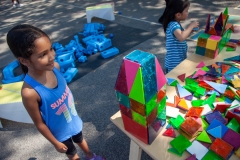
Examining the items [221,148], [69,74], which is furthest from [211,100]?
[69,74]

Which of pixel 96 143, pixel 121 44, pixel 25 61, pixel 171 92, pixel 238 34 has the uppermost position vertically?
pixel 25 61

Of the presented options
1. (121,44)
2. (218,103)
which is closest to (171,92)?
(218,103)

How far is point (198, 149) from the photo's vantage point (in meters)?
0.88

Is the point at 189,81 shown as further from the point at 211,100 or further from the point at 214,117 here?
the point at 214,117

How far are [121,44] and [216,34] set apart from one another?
2097 millimetres

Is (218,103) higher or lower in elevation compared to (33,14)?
higher

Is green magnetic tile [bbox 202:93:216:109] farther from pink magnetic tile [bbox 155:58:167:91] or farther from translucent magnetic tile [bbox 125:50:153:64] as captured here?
translucent magnetic tile [bbox 125:50:153:64]

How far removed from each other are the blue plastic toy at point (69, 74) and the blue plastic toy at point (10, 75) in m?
0.65

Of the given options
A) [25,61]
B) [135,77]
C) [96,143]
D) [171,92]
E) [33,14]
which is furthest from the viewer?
[33,14]

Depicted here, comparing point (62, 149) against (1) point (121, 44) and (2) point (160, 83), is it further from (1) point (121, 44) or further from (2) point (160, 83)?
(1) point (121, 44)

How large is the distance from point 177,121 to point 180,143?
139mm

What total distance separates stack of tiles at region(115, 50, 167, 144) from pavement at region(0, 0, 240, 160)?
0.80m

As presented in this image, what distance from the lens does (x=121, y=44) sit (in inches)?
135

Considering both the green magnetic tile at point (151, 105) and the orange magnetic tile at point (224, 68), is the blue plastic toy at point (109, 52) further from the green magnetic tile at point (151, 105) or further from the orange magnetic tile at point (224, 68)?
the green magnetic tile at point (151, 105)
